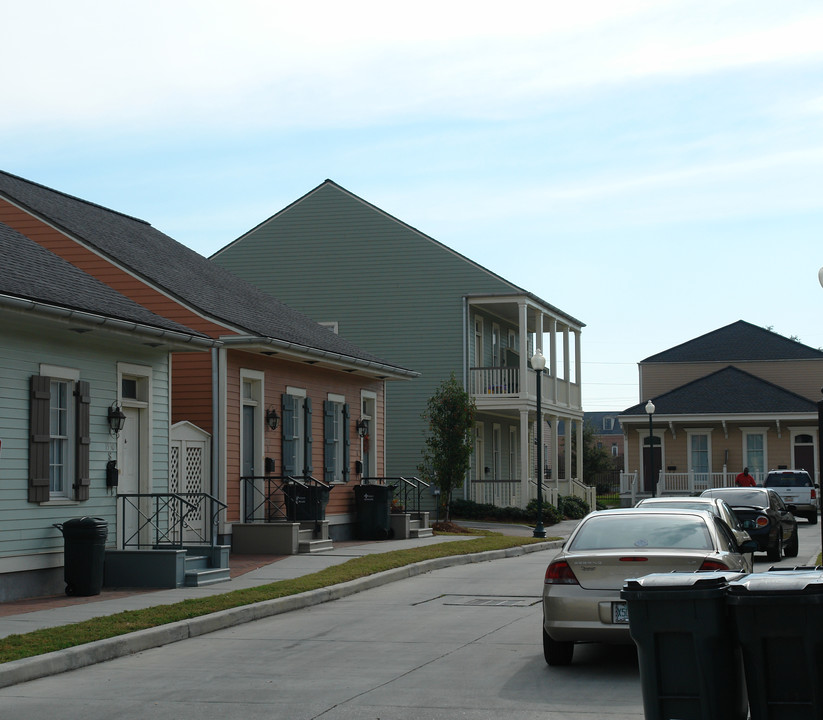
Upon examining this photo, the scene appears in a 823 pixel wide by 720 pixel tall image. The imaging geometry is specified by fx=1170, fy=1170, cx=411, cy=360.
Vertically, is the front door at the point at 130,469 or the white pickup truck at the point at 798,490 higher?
the front door at the point at 130,469

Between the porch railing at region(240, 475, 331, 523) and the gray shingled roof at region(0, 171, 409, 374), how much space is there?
2862 millimetres

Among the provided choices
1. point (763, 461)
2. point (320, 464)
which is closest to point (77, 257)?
point (320, 464)

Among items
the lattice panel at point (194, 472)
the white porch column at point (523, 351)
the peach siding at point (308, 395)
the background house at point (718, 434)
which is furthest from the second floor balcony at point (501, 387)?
the lattice panel at point (194, 472)

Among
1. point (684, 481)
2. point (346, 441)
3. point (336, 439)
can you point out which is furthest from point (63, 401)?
point (684, 481)

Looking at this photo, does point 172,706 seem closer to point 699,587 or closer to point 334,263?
point 699,587

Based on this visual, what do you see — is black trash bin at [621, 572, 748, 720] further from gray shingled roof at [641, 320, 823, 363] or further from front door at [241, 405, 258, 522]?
gray shingled roof at [641, 320, 823, 363]

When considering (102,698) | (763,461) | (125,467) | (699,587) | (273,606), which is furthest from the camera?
(763,461)

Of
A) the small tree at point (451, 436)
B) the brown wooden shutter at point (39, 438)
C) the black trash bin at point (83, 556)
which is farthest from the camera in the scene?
the small tree at point (451, 436)

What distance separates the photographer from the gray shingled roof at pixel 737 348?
5888 centimetres

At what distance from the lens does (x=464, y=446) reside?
31.3 metres

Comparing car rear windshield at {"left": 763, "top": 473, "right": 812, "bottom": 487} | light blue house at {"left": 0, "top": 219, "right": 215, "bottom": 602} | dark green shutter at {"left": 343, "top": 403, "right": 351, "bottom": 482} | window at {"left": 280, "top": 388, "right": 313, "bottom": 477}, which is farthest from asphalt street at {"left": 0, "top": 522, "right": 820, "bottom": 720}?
car rear windshield at {"left": 763, "top": 473, "right": 812, "bottom": 487}

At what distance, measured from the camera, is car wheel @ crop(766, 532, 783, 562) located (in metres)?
21.5

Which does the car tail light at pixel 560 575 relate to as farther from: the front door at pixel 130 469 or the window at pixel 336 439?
the window at pixel 336 439

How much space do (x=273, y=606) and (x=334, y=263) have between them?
24.4m
